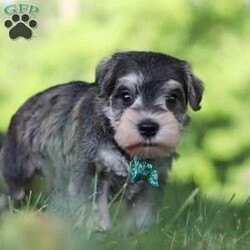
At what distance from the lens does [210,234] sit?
3217 millimetres

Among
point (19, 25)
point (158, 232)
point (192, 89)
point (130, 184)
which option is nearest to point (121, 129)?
point (130, 184)

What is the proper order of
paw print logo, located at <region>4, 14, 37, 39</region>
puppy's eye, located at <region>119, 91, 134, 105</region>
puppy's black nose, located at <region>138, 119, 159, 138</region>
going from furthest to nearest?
paw print logo, located at <region>4, 14, 37, 39</region> < puppy's eye, located at <region>119, 91, 134, 105</region> < puppy's black nose, located at <region>138, 119, 159, 138</region>

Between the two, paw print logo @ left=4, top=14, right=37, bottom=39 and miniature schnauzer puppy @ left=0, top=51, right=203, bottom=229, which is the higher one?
paw print logo @ left=4, top=14, right=37, bottom=39

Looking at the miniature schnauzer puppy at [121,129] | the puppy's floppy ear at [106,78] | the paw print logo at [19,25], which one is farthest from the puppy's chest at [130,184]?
the paw print logo at [19,25]

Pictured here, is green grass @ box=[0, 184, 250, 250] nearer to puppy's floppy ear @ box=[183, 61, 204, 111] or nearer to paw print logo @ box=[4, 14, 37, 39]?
puppy's floppy ear @ box=[183, 61, 204, 111]

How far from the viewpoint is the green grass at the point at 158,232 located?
124cm

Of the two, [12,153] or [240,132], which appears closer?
[12,153]

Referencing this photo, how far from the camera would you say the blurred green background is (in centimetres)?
600

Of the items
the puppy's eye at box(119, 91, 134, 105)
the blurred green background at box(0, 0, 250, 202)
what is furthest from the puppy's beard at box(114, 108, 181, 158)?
the blurred green background at box(0, 0, 250, 202)

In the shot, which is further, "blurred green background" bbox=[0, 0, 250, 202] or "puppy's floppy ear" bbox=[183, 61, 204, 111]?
"blurred green background" bbox=[0, 0, 250, 202]

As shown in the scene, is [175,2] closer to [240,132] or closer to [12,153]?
[240,132]

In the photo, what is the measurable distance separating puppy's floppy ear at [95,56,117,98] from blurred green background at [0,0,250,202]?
147 cm

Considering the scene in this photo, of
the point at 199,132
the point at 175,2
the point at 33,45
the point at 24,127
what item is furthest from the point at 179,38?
the point at 24,127

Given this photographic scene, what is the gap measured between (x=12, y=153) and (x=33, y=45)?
1.22 m
